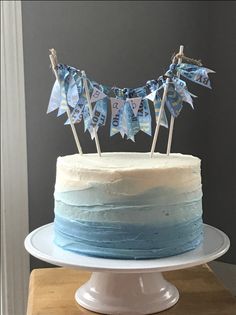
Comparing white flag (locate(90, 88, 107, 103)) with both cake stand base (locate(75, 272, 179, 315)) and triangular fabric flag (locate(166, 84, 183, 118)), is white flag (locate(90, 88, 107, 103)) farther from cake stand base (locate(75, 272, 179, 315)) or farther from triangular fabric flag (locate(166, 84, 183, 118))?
cake stand base (locate(75, 272, 179, 315))

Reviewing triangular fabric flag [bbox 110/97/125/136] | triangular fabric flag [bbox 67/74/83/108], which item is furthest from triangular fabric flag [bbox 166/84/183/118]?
triangular fabric flag [bbox 67/74/83/108]

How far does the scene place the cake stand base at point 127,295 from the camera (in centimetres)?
120

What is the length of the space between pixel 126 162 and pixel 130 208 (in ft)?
0.45

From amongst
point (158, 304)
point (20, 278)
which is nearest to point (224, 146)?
point (158, 304)

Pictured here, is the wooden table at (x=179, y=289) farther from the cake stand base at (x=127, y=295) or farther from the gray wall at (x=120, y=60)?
the gray wall at (x=120, y=60)

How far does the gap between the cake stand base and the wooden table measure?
0.08 ft

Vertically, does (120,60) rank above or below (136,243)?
above

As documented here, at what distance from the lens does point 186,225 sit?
117 cm

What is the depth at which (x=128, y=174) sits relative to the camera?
1115 millimetres

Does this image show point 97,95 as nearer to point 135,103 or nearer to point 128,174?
point 135,103

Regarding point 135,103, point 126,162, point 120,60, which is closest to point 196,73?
point 135,103

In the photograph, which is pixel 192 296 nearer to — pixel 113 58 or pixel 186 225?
pixel 186 225

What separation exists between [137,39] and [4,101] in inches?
18.3

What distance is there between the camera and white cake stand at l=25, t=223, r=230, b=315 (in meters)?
1.11
